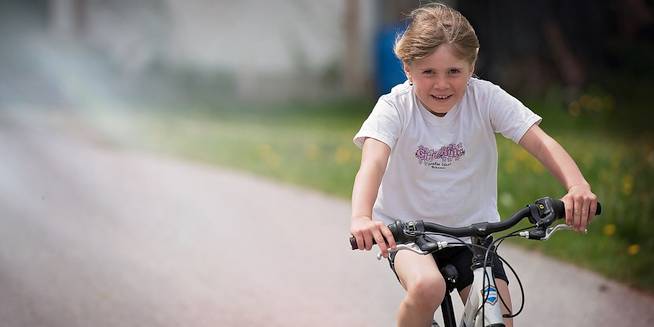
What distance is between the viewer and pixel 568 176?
321 centimetres

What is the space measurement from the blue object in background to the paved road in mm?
5836

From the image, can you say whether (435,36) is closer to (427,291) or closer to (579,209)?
(579,209)

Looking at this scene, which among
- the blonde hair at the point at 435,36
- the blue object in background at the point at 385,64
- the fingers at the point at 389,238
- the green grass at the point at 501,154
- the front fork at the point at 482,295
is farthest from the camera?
the blue object in background at the point at 385,64

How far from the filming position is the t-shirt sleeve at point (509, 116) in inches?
133

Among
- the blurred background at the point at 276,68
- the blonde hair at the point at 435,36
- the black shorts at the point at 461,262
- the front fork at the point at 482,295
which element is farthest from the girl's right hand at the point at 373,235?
the blurred background at the point at 276,68

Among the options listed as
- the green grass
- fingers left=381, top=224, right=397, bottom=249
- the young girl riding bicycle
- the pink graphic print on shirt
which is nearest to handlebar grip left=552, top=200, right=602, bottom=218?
the young girl riding bicycle

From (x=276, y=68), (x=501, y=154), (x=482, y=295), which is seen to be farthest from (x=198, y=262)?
(x=276, y=68)

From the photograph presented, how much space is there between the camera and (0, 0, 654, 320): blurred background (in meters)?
11.7

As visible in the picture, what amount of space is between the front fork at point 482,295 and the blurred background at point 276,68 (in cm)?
698

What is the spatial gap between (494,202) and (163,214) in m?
4.37

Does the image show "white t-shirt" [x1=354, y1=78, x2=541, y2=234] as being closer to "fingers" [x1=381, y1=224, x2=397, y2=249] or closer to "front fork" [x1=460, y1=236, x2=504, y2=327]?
"front fork" [x1=460, y1=236, x2=504, y2=327]

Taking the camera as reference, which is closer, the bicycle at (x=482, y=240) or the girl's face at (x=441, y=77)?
the bicycle at (x=482, y=240)

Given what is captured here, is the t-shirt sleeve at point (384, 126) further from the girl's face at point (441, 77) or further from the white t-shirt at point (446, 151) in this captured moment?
the girl's face at point (441, 77)

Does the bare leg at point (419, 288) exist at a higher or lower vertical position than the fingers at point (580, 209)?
lower
